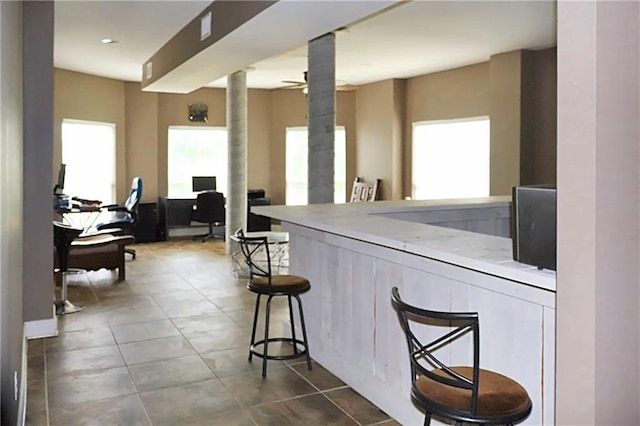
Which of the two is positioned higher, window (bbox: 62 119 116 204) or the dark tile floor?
window (bbox: 62 119 116 204)

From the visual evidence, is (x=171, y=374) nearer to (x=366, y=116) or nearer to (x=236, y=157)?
(x=236, y=157)

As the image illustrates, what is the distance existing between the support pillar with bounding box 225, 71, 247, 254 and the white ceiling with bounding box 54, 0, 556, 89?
1.59 ft

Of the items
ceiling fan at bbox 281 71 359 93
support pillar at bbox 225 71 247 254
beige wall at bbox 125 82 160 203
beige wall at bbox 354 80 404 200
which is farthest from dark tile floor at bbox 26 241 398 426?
beige wall at bbox 354 80 404 200

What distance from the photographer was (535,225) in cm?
189

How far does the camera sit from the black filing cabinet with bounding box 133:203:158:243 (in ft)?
31.4

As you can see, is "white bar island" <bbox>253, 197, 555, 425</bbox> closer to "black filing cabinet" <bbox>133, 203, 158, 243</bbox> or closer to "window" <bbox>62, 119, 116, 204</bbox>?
"black filing cabinet" <bbox>133, 203, 158, 243</bbox>

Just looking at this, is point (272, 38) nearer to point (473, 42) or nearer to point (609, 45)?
point (473, 42)

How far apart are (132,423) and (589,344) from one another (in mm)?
2273

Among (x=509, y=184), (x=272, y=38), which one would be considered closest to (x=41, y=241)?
(x=272, y=38)

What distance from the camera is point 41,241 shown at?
4.39 metres

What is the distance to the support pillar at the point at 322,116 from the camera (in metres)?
5.65

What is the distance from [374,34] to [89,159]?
5.44 metres

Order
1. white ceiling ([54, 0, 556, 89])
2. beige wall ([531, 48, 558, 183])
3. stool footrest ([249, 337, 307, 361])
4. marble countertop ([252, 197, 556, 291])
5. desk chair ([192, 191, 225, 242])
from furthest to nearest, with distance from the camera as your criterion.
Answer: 1. desk chair ([192, 191, 225, 242])
2. beige wall ([531, 48, 558, 183])
3. white ceiling ([54, 0, 556, 89])
4. stool footrest ([249, 337, 307, 361])
5. marble countertop ([252, 197, 556, 291])

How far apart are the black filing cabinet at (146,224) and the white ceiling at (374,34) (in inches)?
86.9
